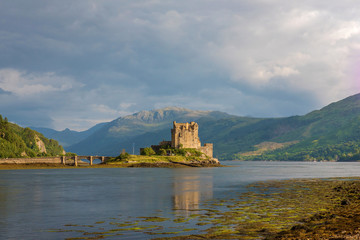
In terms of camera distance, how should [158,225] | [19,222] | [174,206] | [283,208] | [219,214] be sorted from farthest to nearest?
[174,206] < [283,208] < [219,214] < [19,222] < [158,225]

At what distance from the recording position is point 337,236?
82.7ft

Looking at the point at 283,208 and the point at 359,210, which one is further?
the point at 283,208

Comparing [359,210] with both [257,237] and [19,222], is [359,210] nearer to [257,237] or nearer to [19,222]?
[257,237]

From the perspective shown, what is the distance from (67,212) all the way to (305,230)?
1053 inches

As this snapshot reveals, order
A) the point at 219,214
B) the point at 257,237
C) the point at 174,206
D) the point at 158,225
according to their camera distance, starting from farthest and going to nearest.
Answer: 1. the point at 174,206
2. the point at 219,214
3. the point at 158,225
4. the point at 257,237

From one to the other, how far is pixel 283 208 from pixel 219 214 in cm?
785

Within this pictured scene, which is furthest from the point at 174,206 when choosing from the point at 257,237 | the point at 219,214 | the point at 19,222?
the point at 257,237

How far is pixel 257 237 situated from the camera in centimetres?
2705

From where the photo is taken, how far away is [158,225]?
33.2 meters

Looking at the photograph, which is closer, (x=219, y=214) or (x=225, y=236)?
(x=225, y=236)

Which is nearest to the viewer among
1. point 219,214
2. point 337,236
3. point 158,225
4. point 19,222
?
point 337,236

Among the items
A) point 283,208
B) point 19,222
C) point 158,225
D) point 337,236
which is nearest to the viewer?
point 337,236

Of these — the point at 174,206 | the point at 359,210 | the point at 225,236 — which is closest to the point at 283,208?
the point at 359,210

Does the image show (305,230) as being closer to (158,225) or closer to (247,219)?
(247,219)
